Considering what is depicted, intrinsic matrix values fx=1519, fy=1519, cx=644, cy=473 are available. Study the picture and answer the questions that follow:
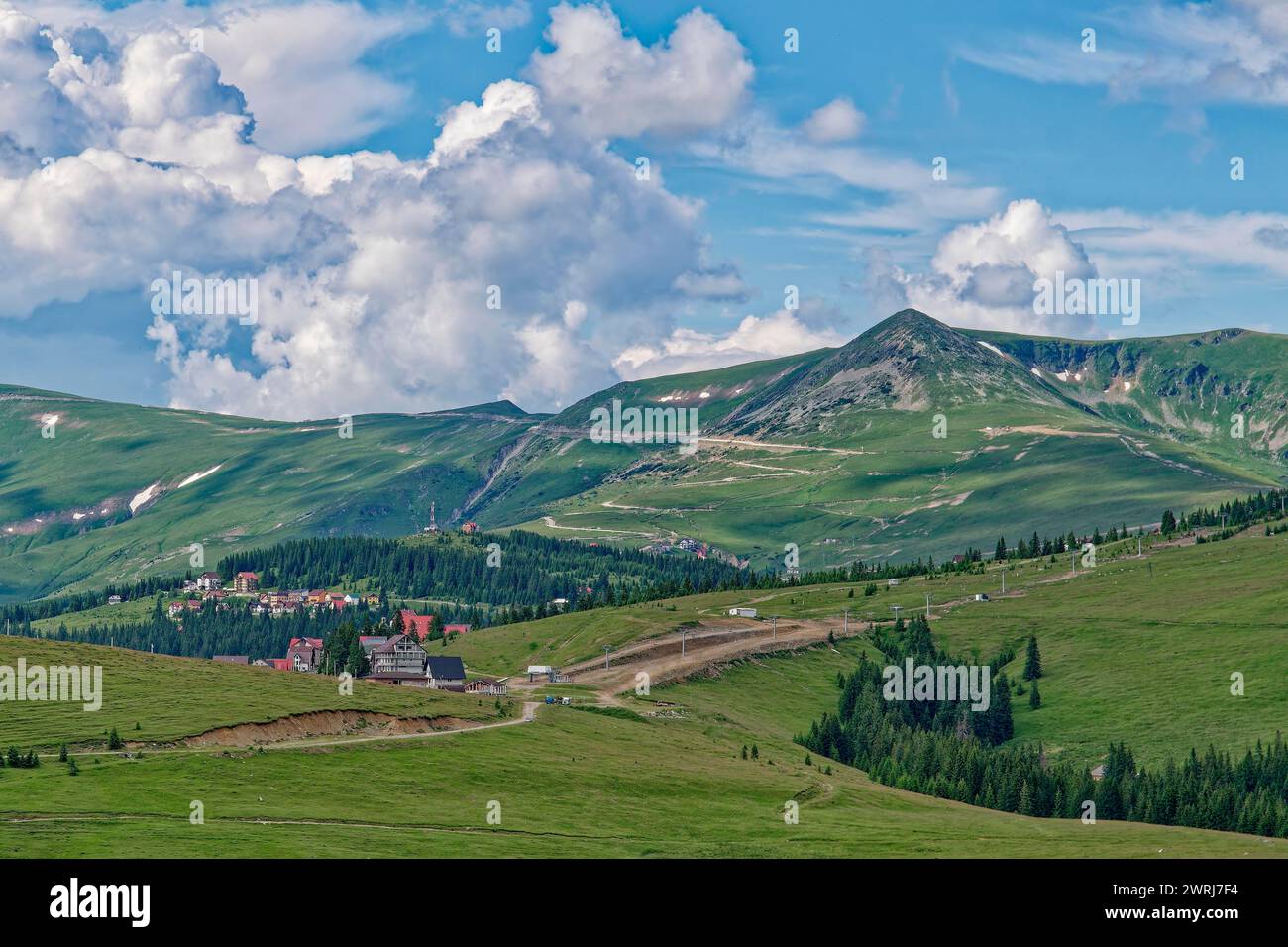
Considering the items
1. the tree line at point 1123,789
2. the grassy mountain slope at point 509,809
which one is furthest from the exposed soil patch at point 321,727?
the tree line at point 1123,789

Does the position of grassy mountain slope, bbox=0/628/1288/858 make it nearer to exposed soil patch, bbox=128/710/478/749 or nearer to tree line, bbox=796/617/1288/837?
exposed soil patch, bbox=128/710/478/749

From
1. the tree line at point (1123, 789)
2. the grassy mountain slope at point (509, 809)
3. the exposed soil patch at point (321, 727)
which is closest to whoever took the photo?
the grassy mountain slope at point (509, 809)

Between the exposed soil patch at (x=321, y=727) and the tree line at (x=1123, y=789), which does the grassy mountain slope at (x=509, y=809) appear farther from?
the tree line at (x=1123, y=789)

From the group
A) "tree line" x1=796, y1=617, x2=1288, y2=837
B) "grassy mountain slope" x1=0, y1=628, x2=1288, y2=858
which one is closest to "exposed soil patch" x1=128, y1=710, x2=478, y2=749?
"grassy mountain slope" x1=0, y1=628, x2=1288, y2=858

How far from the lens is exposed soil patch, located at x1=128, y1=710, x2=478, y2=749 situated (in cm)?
13900

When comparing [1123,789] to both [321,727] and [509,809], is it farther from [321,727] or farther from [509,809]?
[321,727]

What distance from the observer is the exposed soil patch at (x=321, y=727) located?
139000mm

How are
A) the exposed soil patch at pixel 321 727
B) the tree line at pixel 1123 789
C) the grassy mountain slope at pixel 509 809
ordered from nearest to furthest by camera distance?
the grassy mountain slope at pixel 509 809 < the exposed soil patch at pixel 321 727 < the tree line at pixel 1123 789

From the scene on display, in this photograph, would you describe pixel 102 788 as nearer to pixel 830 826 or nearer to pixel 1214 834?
pixel 830 826

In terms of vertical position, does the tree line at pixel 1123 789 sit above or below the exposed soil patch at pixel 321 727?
below

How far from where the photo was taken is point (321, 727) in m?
153

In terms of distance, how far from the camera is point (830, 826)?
5295 inches
